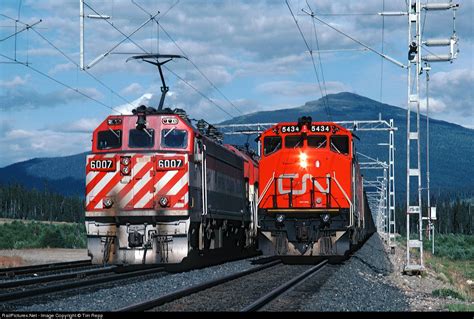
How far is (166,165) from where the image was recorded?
21.7 meters

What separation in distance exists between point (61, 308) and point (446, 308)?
6.89 m

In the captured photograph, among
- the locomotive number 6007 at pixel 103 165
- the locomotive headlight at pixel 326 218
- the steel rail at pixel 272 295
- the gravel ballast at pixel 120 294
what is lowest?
the gravel ballast at pixel 120 294

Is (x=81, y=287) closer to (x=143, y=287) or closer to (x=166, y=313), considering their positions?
(x=143, y=287)

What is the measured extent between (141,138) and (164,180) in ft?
5.27

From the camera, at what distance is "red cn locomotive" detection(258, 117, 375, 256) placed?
24750mm

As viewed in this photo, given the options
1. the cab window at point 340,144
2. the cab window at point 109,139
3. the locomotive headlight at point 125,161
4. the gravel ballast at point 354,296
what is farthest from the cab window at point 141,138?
the cab window at point 340,144

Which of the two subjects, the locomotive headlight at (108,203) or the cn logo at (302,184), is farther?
the cn logo at (302,184)

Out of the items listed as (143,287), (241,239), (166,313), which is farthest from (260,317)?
(241,239)

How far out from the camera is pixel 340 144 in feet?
84.9

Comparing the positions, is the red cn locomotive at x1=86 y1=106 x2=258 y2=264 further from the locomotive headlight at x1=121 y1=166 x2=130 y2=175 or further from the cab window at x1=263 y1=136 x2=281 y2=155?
the cab window at x1=263 y1=136 x2=281 y2=155

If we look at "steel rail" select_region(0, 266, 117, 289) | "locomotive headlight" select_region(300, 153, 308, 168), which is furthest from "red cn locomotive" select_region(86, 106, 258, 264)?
"locomotive headlight" select_region(300, 153, 308, 168)

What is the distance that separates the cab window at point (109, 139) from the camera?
73.9 ft

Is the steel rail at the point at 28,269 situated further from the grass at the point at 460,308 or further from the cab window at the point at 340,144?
the grass at the point at 460,308

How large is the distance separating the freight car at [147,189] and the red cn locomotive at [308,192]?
2.59 metres
